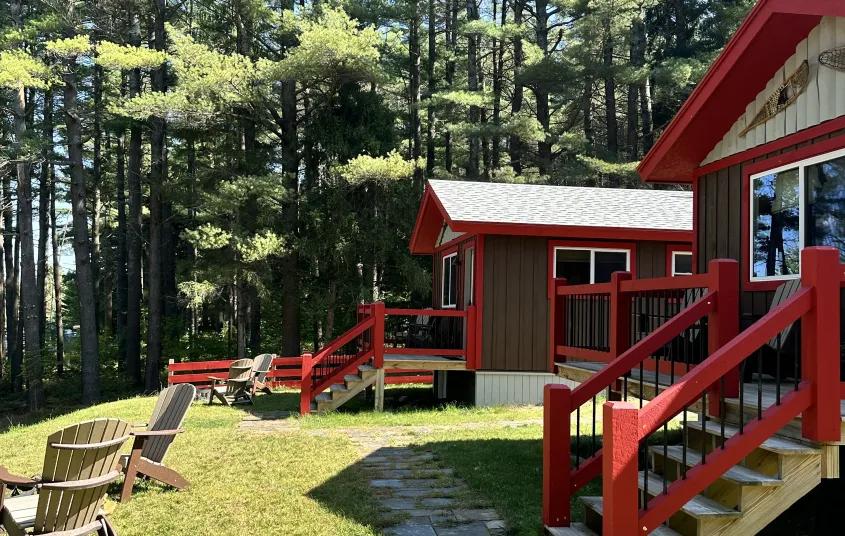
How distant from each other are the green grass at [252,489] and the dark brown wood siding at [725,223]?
13.5 ft

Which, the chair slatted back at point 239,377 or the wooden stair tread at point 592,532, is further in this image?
the chair slatted back at point 239,377

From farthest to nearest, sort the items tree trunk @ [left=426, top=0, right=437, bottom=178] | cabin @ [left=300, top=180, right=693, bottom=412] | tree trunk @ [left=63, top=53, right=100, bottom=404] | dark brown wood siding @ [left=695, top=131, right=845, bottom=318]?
1. tree trunk @ [left=426, top=0, right=437, bottom=178]
2. tree trunk @ [left=63, top=53, right=100, bottom=404]
3. cabin @ [left=300, top=180, right=693, bottom=412]
4. dark brown wood siding @ [left=695, top=131, right=845, bottom=318]

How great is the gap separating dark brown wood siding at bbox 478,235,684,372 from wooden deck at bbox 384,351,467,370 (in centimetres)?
54

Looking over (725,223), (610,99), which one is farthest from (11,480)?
(610,99)

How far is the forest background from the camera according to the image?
19.0 m

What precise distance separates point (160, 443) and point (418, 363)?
19.3 feet

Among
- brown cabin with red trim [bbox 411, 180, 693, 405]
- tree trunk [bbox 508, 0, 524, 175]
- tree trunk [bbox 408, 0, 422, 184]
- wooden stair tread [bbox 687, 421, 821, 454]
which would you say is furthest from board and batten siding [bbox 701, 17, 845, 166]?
tree trunk [bbox 508, 0, 524, 175]

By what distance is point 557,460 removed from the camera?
15.9 ft

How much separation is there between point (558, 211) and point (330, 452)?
262 inches

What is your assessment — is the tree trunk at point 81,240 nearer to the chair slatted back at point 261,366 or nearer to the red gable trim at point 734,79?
the chair slatted back at point 261,366

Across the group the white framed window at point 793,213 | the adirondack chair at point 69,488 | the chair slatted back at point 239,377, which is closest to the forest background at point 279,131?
the chair slatted back at point 239,377

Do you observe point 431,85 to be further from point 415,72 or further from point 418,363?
point 418,363

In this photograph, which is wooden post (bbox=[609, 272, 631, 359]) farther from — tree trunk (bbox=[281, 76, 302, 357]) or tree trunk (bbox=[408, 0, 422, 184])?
tree trunk (bbox=[408, 0, 422, 184])

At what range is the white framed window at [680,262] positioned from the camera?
513 inches
